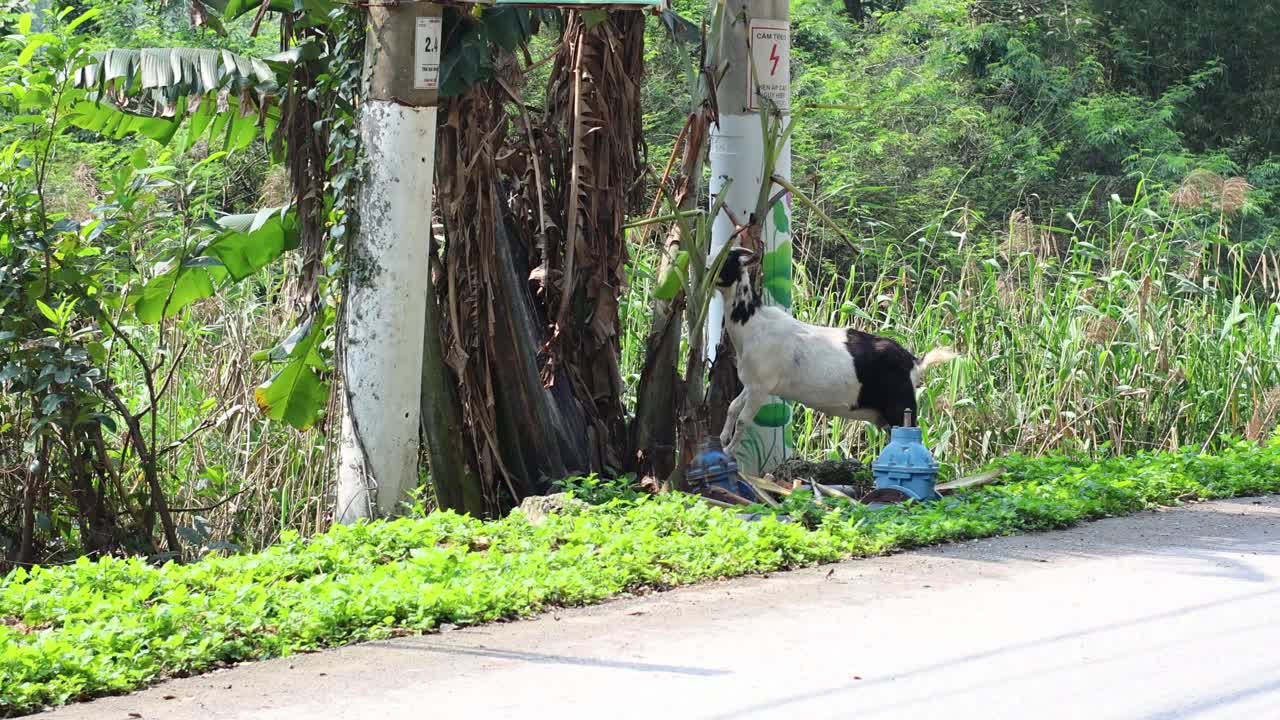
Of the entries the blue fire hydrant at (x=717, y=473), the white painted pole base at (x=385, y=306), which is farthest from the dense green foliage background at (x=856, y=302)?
the blue fire hydrant at (x=717, y=473)

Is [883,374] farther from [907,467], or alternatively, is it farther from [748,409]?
[748,409]

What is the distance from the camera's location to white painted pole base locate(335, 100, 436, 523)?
25.7 feet

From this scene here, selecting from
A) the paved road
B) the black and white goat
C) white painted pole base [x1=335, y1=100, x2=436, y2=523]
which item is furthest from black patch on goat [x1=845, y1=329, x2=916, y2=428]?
white painted pole base [x1=335, y1=100, x2=436, y2=523]

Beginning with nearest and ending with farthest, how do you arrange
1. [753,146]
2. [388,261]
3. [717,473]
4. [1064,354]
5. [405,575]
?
[405,575]
[388,261]
[717,473]
[753,146]
[1064,354]

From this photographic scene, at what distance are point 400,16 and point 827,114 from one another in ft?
43.6

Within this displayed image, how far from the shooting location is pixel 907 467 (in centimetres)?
848

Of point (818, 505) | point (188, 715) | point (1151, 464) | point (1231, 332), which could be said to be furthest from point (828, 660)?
point (1231, 332)

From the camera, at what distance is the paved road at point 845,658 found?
484 cm

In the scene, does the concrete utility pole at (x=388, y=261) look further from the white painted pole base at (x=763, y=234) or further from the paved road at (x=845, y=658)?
the white painted pole base at (x=763, y=234)

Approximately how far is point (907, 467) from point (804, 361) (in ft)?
2.93

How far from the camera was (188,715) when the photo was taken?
4691 millimetres

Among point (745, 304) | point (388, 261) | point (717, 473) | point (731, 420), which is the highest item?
point (388, 261)

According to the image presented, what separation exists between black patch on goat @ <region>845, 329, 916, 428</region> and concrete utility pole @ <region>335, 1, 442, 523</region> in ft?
8.65

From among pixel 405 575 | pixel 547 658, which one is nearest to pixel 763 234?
pixel 405 575
